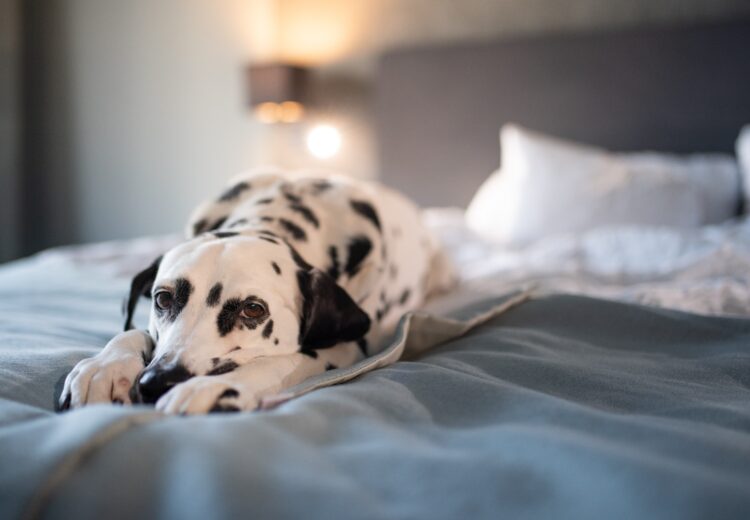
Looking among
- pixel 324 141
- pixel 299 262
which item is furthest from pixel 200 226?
pixel 324 141

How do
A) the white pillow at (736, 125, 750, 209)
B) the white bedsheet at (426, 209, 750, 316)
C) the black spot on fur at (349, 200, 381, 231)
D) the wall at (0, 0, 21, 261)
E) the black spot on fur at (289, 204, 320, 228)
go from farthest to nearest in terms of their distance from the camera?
the wall at (0, 0, 21, 261) → the white pillow at (736, 125, 750, 209) → the white bedsheet at (426, 209, 750, 316) → the black spot on fur at (349, 200, 381, 231) → the black spot on fur at (289, 204, 320, 228)

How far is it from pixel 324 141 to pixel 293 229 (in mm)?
2789

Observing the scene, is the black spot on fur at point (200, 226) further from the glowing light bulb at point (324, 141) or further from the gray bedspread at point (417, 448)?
the glowing light bulb at point (324, 141)

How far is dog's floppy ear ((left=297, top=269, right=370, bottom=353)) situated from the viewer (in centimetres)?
131

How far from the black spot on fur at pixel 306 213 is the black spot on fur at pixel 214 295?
497 millimetres

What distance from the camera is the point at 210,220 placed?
1.79 metres

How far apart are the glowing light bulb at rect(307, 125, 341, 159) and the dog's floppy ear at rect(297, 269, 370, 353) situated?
10.0 feet

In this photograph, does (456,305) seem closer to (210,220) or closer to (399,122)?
(210,220)

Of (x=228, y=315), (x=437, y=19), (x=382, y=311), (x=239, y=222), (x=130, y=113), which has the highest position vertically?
(x=437, y=19)

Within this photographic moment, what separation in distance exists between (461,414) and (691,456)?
1.03 feet

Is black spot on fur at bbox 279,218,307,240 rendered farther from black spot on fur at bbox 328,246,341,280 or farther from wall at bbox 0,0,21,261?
wall at bbox 0,0,21,261

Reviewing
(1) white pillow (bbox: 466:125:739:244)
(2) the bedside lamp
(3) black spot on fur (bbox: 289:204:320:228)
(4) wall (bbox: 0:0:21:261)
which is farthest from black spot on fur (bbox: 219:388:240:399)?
(4) wall (bbox: 0:0:21:261)

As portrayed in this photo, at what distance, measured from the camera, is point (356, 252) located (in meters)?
1.69

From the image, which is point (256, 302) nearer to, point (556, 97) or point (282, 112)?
point (556, 97)
